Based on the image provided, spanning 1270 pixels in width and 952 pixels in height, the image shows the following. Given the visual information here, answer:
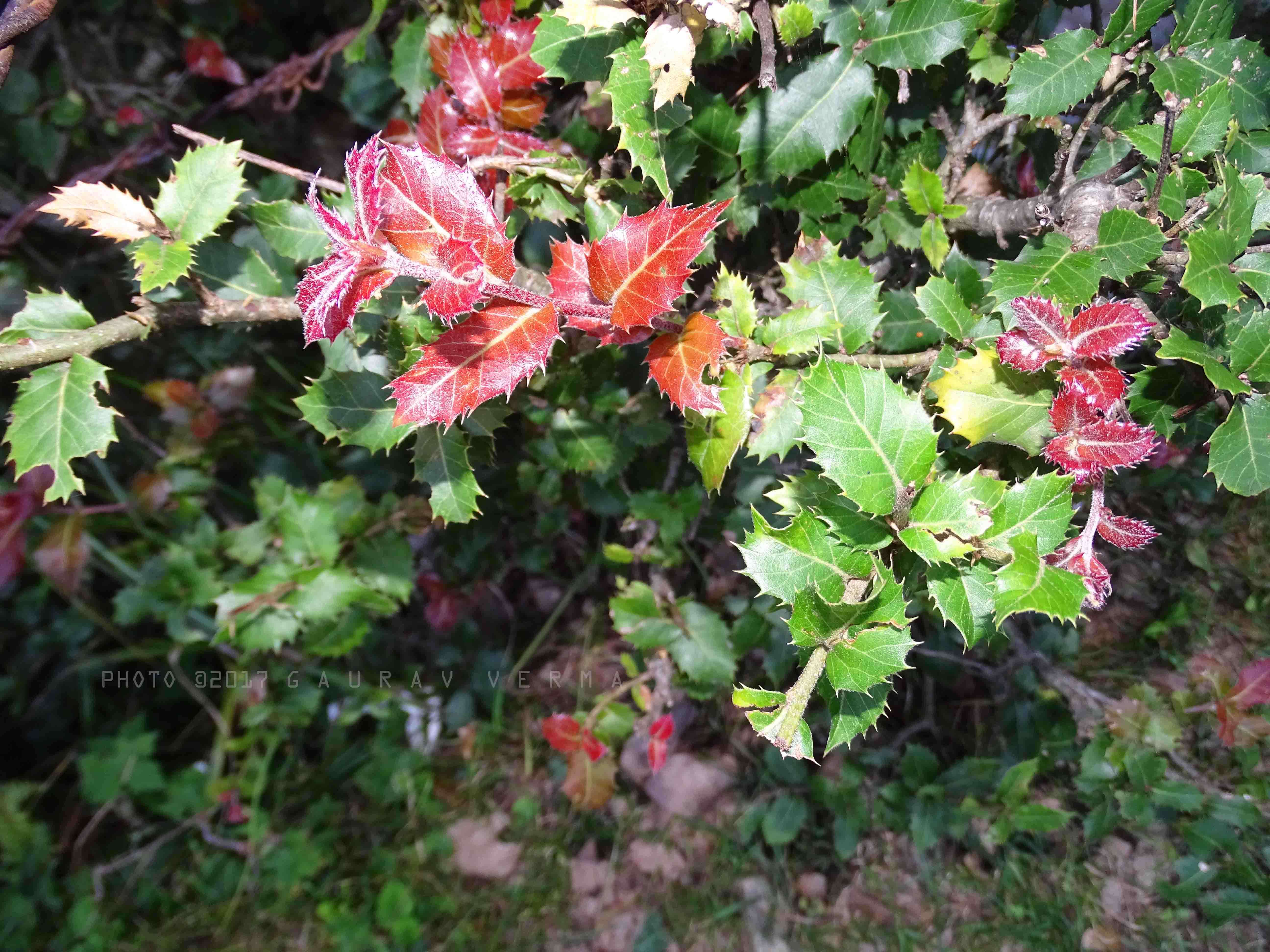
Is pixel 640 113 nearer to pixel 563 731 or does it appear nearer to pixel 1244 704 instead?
pixel 563 731

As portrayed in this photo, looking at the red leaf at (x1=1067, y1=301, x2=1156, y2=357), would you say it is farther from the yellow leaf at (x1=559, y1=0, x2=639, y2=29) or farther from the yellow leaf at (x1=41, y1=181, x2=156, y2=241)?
the yellow leaf at (x1=41, y1=181, x2=156, y2=241)

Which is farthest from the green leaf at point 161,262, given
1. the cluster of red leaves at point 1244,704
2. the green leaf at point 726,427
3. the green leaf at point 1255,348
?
the cluster of red leaves at point 1244,704

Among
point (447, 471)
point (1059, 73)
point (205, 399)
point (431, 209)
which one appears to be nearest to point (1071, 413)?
point (1059, 73)

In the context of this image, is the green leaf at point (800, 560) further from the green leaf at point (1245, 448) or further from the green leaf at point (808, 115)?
the green leaf at point (808, 115)

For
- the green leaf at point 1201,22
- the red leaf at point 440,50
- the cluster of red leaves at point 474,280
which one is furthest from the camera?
the red leaf at point 440,50

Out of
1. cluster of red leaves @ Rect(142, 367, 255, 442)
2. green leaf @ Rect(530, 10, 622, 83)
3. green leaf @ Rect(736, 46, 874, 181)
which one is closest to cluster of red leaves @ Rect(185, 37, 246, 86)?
cluster of red leaves @ Rect(142, 367, 255, 442)

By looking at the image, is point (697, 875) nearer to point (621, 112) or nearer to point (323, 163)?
point (621, 112)
